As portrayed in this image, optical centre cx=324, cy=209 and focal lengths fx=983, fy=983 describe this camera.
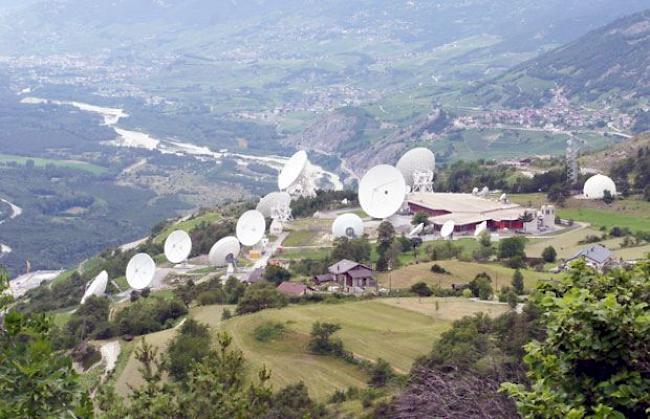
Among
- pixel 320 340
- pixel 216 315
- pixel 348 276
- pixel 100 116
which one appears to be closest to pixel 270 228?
pixel 348 276

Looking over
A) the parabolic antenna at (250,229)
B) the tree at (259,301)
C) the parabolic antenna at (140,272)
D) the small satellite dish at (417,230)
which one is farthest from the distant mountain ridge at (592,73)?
the tree at (259,301)

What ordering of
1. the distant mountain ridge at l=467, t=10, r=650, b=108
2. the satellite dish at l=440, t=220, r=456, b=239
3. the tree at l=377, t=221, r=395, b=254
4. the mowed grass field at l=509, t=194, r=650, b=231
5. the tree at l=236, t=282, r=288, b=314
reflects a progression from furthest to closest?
the distant mountain ridge at l=467, t=10, r=650, b=108
the satellite dish at l=440, t=220, r=456, b=239
the mowed grass field at l=509, t=194, r=650, b=231
the tree at l=377, t=221, r=395, b=254
the tree at l=236, t=282, r=288, b=314

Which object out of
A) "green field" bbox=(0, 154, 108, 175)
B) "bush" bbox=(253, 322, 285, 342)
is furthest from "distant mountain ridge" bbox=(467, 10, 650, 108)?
"bush" bbox=(253, 322, 285, 342)

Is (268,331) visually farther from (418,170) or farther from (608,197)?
(418,170)

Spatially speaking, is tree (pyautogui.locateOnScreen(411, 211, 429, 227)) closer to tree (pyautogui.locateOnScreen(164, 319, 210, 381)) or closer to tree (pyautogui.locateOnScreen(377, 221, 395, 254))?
tree (pyautogui.locateOnScreen(377, 221, 395, 254))

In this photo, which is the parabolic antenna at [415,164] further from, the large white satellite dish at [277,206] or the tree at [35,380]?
the tree at [35,380]

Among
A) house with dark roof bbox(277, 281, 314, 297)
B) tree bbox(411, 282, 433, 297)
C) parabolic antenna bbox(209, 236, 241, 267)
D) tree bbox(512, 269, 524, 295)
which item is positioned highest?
tree bbox(512, 269, 524, 295)
